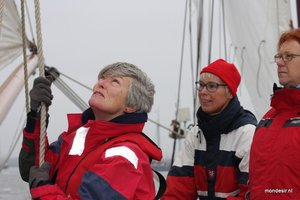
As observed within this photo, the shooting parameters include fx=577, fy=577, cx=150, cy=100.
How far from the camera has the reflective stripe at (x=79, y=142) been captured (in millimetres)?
2422

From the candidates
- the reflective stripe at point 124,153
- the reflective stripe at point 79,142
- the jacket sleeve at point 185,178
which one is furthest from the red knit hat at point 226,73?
the reflective stripe at point 124,153

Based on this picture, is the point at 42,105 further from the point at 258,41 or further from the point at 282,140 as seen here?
the point at 258,41

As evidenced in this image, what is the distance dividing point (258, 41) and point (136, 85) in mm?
4148

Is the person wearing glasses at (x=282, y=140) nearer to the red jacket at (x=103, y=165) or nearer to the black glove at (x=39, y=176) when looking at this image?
the red jacket at (x=103, y=165)

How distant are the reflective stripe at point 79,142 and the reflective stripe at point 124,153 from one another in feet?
0.63

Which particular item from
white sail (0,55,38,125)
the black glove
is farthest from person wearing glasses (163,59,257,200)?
white sail (0,55,38,125)

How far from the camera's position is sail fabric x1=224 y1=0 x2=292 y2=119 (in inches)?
245

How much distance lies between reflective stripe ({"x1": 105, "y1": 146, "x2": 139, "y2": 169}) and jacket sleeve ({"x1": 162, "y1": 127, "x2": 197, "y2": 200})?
3.88 ft

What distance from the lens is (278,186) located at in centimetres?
A: 253

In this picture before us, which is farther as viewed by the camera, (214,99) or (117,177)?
(214,99)

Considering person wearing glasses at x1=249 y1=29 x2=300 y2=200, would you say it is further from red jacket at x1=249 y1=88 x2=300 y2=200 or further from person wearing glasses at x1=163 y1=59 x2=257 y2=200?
person wearing glasses at x1=163 y1=59 x2=257 y2=200

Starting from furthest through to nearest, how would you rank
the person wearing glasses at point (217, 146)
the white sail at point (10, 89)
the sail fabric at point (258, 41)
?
the sail fabric at point (258, 41), the white sail at point (10, 89), the person wearing glasses at point (217, 146)

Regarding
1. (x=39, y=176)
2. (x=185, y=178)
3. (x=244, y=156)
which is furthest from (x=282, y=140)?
(x=39, y=176)

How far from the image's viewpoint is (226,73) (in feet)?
10.8
